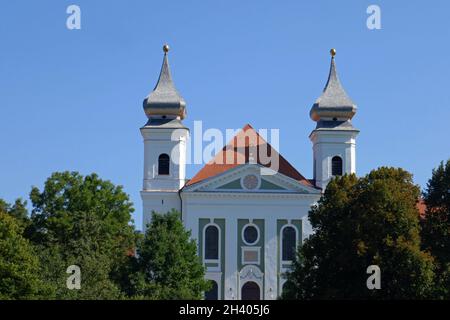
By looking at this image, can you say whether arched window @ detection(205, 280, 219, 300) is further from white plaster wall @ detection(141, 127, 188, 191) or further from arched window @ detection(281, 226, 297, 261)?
white plaster wall @ detection(141, 127, 188, 191)

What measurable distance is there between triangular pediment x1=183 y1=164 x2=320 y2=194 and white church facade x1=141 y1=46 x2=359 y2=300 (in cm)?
7

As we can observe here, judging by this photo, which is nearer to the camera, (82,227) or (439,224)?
(439,224)

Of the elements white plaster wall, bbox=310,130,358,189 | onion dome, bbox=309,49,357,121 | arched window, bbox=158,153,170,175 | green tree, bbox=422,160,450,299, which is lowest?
green tree, bbox=422,160,450,299

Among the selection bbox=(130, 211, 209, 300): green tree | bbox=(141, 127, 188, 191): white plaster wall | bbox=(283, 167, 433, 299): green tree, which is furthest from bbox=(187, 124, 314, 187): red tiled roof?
bbox=(283, 167, 433, 299): green tree

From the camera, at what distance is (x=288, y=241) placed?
68812 millimetres

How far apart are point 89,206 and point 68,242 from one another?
16.5 ft

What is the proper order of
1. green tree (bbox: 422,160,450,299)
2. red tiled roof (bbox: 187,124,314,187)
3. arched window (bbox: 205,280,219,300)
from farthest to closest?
1. red tiled roof (bbox: 187,124,314,187)
2. arched window (bbox: 205,280,219,300)
3. green tree (bbox: 422,160,450,299)

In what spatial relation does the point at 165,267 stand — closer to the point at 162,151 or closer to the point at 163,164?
the point at 163,164

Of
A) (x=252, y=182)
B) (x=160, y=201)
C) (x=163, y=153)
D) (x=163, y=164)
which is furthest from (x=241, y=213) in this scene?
(x=163, y=153)

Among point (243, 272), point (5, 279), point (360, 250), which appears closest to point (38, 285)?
point (5, 279)

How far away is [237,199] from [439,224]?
21741mm

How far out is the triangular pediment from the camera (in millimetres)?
68688
